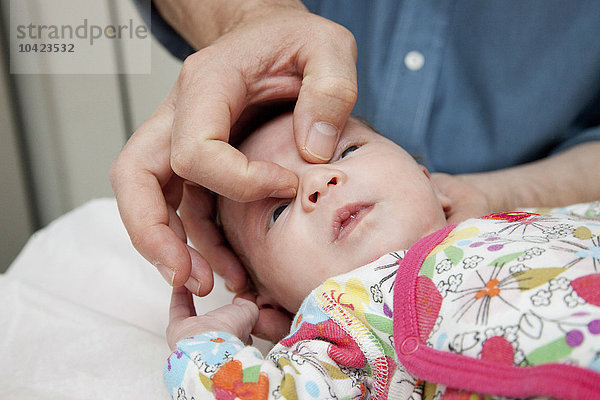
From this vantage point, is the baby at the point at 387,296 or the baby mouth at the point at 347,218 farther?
the baby mouth at the point at 347,218

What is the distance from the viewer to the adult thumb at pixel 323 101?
79 centimetres

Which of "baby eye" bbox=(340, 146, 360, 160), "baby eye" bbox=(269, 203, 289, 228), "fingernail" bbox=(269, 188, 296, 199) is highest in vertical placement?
"baby eye" bbox=(340, 146, 360, 160)

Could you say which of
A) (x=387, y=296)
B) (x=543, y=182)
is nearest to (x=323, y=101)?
(x=387, y=296)

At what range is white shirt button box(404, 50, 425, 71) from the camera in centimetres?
122

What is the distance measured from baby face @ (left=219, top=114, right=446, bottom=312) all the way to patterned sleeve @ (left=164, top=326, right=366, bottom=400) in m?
0.13

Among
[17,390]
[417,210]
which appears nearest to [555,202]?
[417,210]

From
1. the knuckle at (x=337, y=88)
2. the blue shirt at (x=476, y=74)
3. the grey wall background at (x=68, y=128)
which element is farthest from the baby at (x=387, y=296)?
the grey wall background at (x=68, y=128)

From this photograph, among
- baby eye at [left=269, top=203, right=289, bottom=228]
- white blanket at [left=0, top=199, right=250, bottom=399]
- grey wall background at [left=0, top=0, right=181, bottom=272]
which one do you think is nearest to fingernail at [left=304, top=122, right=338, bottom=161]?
baby eye at [left=269, top=203, right=289, bottom=228]

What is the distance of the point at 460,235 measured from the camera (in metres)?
0.73

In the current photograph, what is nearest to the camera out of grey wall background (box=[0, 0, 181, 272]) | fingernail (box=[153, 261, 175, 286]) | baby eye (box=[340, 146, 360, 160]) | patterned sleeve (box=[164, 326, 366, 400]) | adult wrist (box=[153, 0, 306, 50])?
patterned sleeve (box=[164, 326, 366, 400])

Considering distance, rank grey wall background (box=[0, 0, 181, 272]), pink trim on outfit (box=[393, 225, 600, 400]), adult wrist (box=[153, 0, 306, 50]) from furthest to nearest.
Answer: grey wall background (box=[0, 0, 181, 272])
adult wrist (box=[153, 0, 306, 50])
pink trim on outfit (box=[393, 225, 600, 400])

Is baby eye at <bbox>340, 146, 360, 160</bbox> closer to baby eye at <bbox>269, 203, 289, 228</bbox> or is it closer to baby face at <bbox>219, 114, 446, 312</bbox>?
baby face at <bbox>219, 114, 446, 312</bbox>

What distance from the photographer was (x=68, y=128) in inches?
82.6

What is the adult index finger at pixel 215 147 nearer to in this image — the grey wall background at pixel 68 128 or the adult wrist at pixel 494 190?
the adult wrist at pixel 494 190
